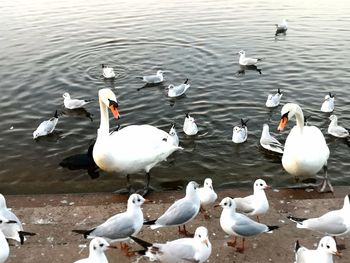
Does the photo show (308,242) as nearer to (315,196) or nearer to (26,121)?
(315,196)

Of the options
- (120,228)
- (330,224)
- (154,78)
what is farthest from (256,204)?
(154,78)

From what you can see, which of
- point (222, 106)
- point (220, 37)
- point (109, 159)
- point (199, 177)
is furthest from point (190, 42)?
point (109, 159)

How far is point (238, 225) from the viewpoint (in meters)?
7.07

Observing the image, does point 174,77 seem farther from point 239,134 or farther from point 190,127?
point 239,134

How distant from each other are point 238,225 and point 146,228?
1.73 metres

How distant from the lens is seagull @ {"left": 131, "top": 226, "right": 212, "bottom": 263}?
6.24 m

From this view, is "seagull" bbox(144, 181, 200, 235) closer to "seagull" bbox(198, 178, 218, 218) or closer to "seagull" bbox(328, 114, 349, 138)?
"seagull" bbox(198, 178, 218, 218)

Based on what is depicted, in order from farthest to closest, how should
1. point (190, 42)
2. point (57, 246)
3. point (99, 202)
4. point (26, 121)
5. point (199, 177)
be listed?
point (190, 42) < point (26, 121) < point (199, 177) < point (99, 202) < point (57, 246)

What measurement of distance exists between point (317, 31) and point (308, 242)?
17.5 metres

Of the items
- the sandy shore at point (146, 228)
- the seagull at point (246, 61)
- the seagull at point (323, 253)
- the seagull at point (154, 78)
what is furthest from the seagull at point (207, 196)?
the seagull at point (246, 61)

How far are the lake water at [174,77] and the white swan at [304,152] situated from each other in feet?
2.56

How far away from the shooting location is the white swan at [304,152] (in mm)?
9711

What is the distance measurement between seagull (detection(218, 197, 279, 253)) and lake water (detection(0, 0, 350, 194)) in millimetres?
3332

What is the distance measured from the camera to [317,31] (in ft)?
74.2
